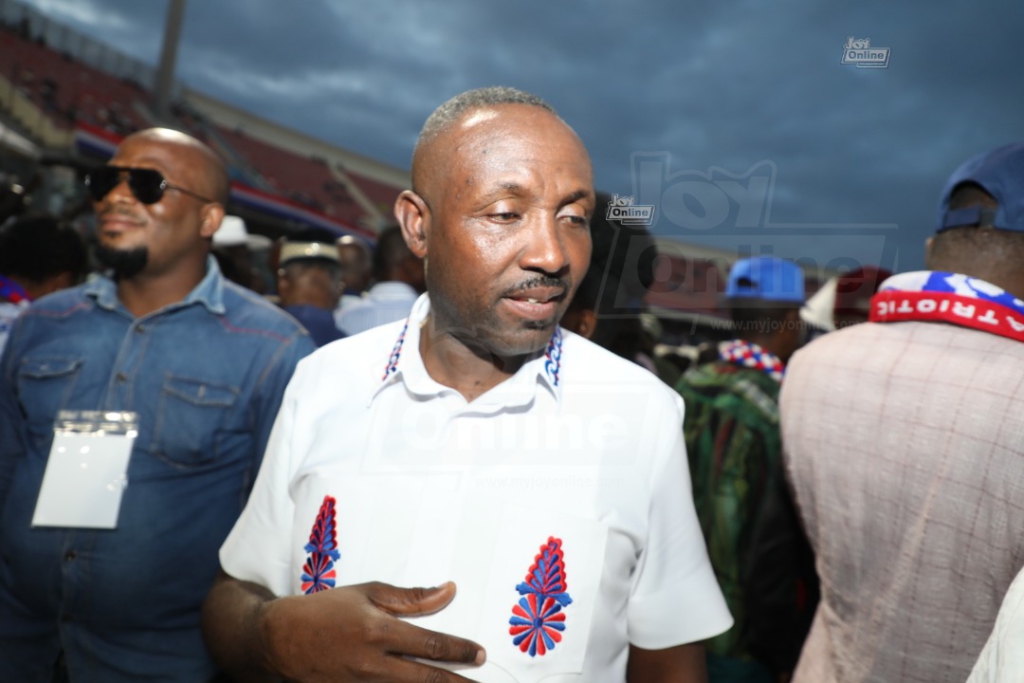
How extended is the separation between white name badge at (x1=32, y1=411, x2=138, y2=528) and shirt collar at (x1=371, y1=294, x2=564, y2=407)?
3.61 feet

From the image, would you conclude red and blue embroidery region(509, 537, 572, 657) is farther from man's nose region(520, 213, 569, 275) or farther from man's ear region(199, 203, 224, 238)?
man's ear region(199, 203, 224, 238)

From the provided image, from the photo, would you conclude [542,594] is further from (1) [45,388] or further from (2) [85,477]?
(1) [45,388]

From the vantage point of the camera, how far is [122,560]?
192 centimetres

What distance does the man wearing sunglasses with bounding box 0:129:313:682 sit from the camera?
6.28ft

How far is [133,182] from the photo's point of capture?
2.18 metres

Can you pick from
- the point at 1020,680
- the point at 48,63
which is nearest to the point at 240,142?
the point at 48,63

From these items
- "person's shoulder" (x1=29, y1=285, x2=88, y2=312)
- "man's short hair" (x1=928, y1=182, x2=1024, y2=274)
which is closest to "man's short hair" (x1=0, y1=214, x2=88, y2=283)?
"person's shoulder" (x1=29, y1=285, x2=88, y2=312)

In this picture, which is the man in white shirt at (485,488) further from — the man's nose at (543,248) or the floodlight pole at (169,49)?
the floodlight pole at (169,49)

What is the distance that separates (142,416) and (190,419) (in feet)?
0.49

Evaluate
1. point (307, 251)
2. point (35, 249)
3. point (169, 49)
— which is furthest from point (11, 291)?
point (169, 49)

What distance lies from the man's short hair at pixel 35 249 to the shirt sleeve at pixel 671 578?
3519mm

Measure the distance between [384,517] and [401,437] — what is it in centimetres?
18

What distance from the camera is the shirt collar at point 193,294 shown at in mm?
2152

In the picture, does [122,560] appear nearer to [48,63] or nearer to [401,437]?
[401,437]
